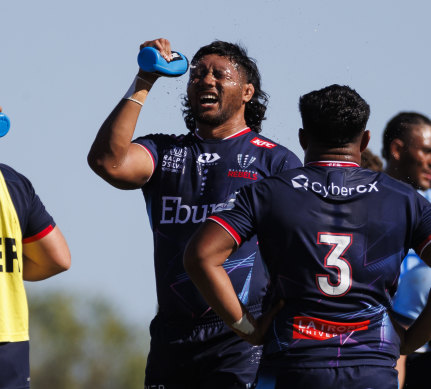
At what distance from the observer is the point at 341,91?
5.27m

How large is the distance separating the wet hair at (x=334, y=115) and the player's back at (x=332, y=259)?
23 centimetres

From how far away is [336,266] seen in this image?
16.1 ft

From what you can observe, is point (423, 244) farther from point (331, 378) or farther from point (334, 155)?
point (331, 378)

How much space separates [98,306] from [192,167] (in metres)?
43.3

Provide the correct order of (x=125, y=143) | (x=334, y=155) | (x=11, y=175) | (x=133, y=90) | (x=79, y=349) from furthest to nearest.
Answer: (x=79, y=349) < (x=133, y=90) < (x=125, y=143) < (x=11, y=175) < (x=334, y=155)

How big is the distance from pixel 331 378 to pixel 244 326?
511mm

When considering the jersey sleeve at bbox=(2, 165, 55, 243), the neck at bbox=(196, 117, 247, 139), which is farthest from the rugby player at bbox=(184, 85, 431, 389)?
the neck at bbox=(196, 117, 247, 139)

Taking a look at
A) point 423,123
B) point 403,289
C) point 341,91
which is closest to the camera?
point 341,91

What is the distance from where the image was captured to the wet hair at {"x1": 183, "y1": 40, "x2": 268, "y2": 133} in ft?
22.1

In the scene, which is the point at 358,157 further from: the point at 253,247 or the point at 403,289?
the point at 403,289

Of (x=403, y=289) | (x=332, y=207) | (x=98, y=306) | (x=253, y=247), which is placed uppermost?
(x=332, y=207)

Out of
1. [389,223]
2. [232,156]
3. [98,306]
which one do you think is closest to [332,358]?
[389,223]

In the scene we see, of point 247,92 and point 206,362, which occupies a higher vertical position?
point 247,92

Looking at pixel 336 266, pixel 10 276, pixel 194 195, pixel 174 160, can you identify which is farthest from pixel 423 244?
pixel 10 276
